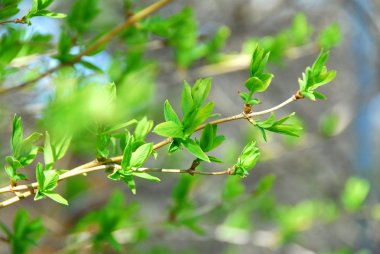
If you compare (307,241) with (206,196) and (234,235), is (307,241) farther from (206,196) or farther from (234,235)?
(234,235)

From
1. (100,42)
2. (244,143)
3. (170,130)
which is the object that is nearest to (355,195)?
(244,143)

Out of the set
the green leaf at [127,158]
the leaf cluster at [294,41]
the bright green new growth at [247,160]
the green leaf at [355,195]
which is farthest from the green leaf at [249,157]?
the green leaf at [355,195]

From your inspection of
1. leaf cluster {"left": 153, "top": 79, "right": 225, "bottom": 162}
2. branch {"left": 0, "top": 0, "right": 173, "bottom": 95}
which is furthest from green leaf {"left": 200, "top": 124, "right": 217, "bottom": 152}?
branch {"left": 0, "top": 0, "right": 173, "bottom": 95}

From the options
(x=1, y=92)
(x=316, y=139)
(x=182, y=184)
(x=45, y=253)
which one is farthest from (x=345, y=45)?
(x=1, y=92)

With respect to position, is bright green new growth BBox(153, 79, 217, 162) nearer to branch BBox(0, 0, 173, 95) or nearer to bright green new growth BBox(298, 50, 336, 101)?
bright green new growth BBox(298, 50, 336, 101)

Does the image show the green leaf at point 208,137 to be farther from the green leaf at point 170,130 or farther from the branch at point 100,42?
the branch at point 100,42

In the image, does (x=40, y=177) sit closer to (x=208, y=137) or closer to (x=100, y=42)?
(x=208, y=137)
